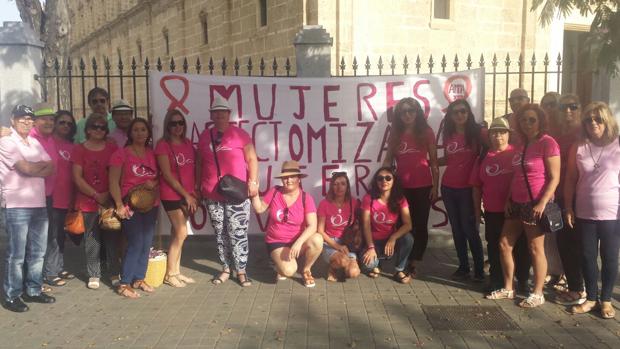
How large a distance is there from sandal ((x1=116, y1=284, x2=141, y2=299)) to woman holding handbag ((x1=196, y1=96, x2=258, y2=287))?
834mm

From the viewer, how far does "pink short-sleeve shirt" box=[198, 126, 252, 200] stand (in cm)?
543

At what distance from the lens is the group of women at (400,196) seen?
4.71 metres

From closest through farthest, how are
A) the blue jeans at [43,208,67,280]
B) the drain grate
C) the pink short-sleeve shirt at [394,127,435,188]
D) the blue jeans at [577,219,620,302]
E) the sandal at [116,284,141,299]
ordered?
the drain grate → the blue jeans at [577,219,620,302] → the sandal at [116,284,141,299] → the blue jeans at [43,208,67,280] → the pink short-sleeve shirt at [394,127,435,188]

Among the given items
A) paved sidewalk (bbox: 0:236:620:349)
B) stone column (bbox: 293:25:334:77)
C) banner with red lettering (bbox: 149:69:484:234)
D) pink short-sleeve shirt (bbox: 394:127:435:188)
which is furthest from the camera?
stone column (bbox: 293:25:334:77)

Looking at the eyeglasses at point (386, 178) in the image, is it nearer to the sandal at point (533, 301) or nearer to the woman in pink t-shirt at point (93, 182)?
the sandal at point (533, 301)

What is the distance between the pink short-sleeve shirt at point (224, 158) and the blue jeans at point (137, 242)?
1.93ft

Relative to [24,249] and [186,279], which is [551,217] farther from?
[24,249]

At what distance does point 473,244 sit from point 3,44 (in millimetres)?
5984

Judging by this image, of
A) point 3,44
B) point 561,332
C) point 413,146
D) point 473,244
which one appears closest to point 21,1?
point 3,44

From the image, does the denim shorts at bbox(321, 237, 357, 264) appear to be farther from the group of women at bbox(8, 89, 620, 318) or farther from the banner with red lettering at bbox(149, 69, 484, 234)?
the banner with red lettering at bbox(149, 69, 484, 234)

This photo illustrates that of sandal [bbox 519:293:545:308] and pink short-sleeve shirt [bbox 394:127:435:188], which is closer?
sandal [bbox 519:293:545:308]

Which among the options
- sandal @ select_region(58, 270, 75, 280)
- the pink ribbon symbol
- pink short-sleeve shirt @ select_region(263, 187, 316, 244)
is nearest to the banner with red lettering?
the pink ribbon symbol

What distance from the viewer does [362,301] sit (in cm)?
517

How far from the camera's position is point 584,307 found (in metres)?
4.79
